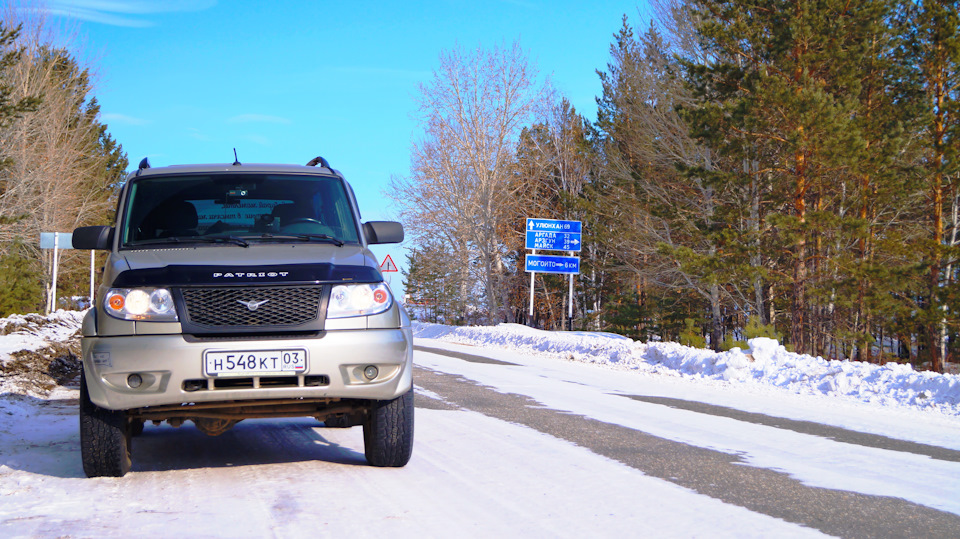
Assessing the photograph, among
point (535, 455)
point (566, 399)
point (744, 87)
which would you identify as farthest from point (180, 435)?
point (744, 87)

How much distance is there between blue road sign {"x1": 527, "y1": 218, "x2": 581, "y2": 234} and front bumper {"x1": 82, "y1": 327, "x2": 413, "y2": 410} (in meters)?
30.8

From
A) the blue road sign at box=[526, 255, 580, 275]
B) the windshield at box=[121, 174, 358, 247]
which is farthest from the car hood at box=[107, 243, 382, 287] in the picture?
the blue road sign at box=[526, 255, 580, 275]

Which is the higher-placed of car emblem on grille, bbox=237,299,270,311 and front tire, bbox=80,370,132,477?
car emblem on grille, bbox=237,299,270,311

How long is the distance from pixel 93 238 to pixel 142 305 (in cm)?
149

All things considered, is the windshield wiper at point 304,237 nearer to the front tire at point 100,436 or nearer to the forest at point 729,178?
the front tire at point 100,436

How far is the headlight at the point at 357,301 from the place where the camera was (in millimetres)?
4832

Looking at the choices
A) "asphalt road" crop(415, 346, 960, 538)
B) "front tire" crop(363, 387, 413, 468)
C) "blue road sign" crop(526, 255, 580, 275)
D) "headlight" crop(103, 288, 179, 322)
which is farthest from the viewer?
"blue road sign" crop(526, 255, 580, 275)

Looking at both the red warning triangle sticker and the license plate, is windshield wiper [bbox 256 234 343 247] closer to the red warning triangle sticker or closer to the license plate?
the license plate

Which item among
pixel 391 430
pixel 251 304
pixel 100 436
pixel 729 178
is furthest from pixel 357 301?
pixel 729 178

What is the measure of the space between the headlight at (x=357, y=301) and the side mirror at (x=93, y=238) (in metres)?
2.04

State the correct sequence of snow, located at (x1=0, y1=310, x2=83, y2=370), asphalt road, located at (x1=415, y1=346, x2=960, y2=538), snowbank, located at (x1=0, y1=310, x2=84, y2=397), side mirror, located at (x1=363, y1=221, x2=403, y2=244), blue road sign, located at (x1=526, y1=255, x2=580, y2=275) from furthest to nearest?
blue road sign, located at (x1=526, y1=255, x2=580, y2=275)
snow, located at (x1=0, y1=310, x2=83, y2=370)
snowbank, located at (x1=0, y1=310, x2=84, y2=397)
side mirror, located at (x1=363, y1=221, x2=403, y2=244)
asphalt road, located at (x1=415, y1=346, x2=960, y2=538)

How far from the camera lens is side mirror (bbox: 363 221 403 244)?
6098 millimetres

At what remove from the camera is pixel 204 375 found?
4531 millimetres

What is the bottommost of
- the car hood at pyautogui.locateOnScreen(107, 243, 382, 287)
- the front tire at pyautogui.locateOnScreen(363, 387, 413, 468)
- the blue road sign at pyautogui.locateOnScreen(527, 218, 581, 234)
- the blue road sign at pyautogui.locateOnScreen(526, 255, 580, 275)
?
the front tire at pyautogui.locateOnScreen(363, 387, 413, 468)
